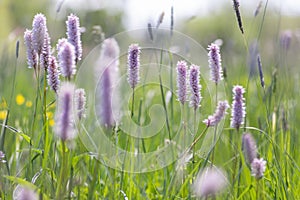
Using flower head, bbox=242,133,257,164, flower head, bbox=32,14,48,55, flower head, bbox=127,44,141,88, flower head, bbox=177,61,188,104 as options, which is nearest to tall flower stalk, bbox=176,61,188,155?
flower head, bbox=177,61,188,104

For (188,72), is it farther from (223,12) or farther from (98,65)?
(223,12)

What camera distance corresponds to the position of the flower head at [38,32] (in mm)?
1227

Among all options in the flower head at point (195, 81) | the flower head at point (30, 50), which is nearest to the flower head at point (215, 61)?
the flower head at point (195, 81)

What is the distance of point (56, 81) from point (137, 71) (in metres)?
0.20

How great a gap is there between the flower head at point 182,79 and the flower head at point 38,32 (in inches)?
13.0

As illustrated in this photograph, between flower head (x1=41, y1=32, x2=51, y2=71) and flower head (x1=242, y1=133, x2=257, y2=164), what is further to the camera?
flower head (x1=41, y1=32, x2=51, y2=71)

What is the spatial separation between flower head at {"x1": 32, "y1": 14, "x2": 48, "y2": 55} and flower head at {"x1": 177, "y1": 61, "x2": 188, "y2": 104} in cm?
33

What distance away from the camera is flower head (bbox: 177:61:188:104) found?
52.5 inches

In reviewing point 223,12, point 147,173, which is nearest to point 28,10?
point 223,12

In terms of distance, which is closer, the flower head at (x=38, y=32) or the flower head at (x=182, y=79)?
the flower head at (x=38, y=32)

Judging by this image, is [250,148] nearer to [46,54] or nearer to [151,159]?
[46,54]

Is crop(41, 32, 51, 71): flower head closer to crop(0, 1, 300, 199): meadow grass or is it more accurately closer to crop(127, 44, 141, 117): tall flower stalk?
crop(0, 1, 300, 199): meadow grass

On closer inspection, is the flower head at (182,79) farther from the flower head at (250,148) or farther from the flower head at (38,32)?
the flower head at (38,32)

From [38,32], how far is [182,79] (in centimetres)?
36
